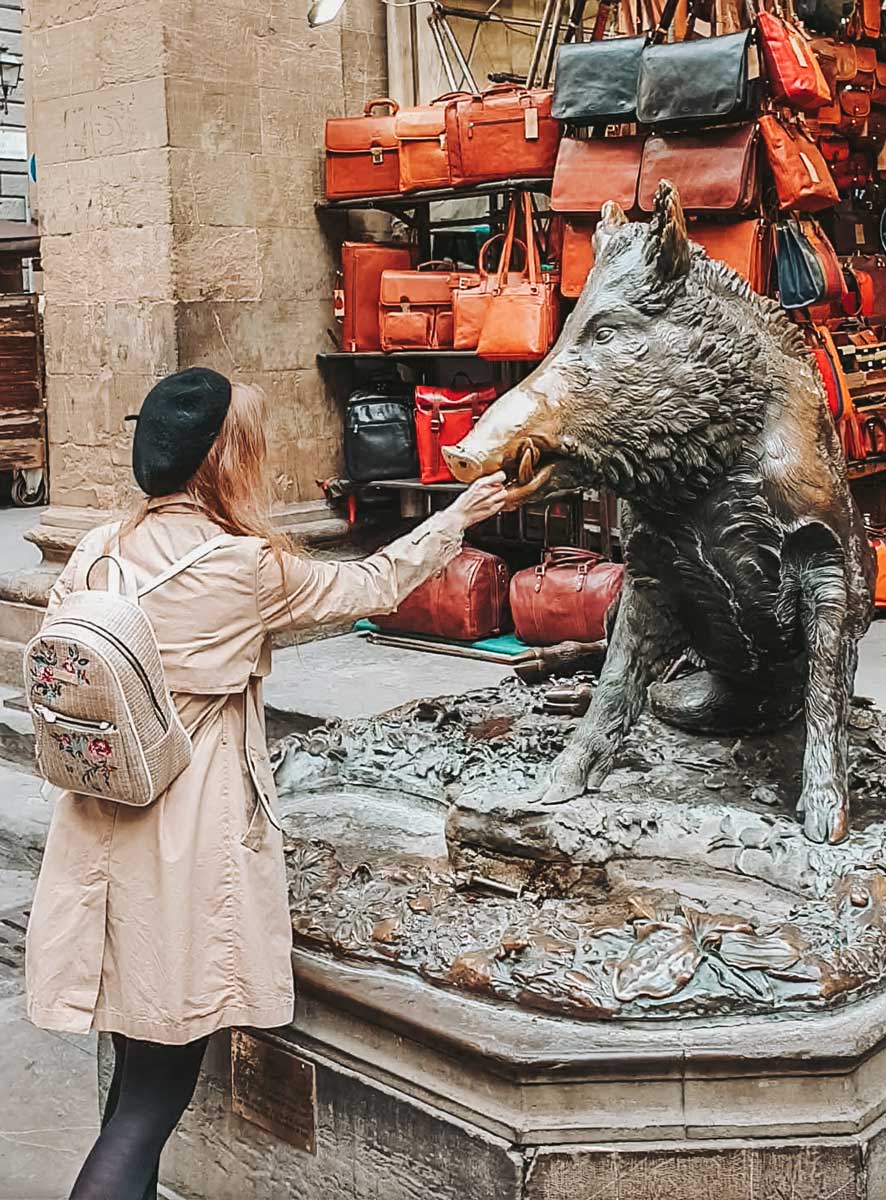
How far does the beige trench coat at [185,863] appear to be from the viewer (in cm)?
269

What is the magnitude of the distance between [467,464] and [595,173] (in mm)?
3855

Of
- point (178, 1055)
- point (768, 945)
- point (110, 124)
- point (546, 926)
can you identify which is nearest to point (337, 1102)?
point (178, 1055)

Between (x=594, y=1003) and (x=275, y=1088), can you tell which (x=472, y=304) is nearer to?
(x=275, y=1088)

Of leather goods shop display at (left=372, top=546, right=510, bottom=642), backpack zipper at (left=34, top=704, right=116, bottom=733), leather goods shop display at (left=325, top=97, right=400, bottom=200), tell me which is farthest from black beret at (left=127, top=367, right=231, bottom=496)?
leather goods shop display at (left=325, top=97, right=400, bottom=200)

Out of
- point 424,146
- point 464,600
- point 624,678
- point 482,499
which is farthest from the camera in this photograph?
point 424,146

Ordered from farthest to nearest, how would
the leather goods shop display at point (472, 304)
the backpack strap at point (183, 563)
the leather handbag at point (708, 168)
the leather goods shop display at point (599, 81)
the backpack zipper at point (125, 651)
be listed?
A: the leather goods shop display at point (472, 304) → the leather goods shop display at point (599, 81) → the leather handbag at point (708, 168) → the backpack strap at point (183, 563) → the backpack zipper at point (125, 651)

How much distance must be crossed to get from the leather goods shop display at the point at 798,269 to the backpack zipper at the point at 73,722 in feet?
14.5

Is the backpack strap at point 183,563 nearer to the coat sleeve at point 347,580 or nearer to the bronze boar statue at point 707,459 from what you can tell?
the coat sleeve at point 347,580

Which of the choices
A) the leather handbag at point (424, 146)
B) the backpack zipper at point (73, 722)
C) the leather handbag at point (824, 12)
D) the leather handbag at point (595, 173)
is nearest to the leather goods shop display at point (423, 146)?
the leather handbag at point (424, 146)

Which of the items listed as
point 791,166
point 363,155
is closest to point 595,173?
point 791,166

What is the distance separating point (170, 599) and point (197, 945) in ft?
2.01

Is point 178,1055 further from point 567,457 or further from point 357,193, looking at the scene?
point 357,193

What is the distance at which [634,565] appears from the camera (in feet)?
11.1

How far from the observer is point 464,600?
6.98 metres
